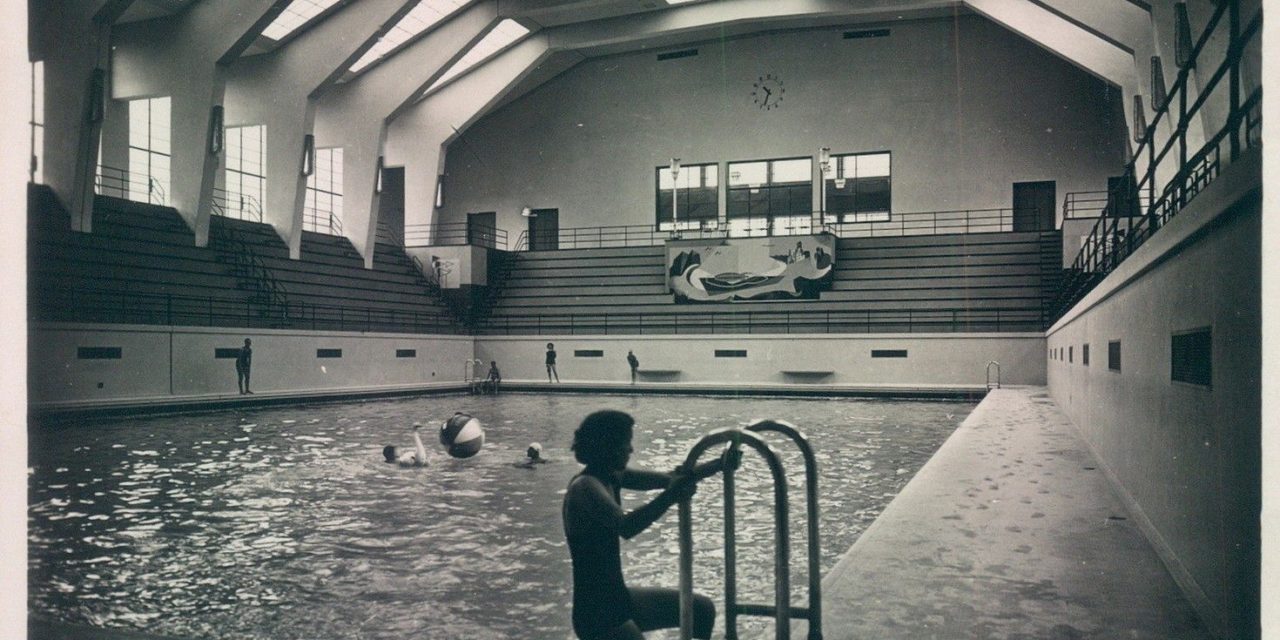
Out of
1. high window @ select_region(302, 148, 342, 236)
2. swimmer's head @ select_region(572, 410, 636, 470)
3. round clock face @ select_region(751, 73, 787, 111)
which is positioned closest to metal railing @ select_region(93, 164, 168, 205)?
high window @ select_region(302, 148, 342, 236)

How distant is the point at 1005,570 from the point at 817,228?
1189 inches

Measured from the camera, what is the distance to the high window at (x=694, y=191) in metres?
36.2

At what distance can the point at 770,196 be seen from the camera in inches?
1403

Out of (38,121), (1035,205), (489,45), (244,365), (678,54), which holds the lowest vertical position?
(244,365)

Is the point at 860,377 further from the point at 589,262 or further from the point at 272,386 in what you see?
A: the point at 272,386

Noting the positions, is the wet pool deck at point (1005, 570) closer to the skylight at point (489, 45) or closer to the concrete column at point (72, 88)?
the concrete column at point (72, 88)

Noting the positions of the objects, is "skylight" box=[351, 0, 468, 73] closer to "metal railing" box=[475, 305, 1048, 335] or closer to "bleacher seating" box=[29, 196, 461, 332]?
"bleacher seating" box=[29, 196, 461, 332]

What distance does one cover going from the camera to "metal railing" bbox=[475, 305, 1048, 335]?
92.2 ft

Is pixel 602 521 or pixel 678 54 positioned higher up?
pixel 678 54

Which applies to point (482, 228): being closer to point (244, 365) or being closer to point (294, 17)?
point (294, 17)

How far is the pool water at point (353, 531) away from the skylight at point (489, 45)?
73.2 ft

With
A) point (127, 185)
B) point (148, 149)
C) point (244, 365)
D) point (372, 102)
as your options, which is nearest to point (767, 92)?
point (372, 102)

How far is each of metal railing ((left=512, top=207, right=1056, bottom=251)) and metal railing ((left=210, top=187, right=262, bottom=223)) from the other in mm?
10086

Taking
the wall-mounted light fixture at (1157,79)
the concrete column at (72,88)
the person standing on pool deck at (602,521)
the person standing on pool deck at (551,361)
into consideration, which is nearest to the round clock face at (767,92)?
the person standing on pool deck at (551,361)
